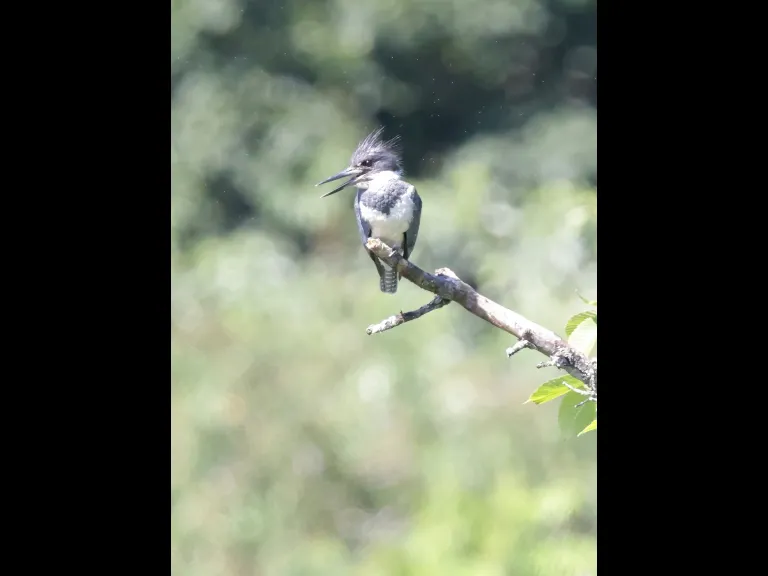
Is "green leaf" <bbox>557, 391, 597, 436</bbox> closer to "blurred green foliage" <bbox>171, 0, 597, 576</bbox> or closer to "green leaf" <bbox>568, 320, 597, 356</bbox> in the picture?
"green leaf" <bbox>568, 320, 597, 356</bbox>

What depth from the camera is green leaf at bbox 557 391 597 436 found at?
1070 millimetres

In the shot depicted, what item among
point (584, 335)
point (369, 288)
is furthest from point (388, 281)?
point (369, 288)

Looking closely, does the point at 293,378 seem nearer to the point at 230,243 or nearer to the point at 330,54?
the point at 230,243

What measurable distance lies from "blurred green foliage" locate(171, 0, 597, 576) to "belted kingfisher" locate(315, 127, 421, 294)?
1418mm

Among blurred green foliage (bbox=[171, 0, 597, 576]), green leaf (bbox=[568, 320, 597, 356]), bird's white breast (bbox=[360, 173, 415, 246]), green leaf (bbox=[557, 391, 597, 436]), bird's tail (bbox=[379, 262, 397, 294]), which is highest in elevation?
blurred green foliage (bbox=[171, 0, 597, 576])

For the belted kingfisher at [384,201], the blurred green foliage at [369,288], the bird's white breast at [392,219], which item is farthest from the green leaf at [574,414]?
the blurred green foliage at [369,288]

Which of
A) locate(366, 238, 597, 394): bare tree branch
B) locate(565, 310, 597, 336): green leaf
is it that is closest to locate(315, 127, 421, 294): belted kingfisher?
locate(366, 238, 597, 394): bare tree branch

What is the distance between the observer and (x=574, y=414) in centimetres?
108

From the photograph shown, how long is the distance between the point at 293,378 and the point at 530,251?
1.37m

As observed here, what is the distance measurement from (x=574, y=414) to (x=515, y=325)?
20 centimetres

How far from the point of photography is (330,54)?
20.0ft

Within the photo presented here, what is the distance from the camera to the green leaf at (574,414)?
107 centimetres

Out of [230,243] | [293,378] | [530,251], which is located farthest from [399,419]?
[230,243]

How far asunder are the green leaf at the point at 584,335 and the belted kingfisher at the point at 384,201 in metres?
1.02
